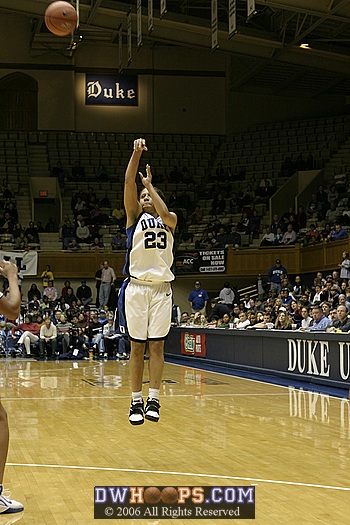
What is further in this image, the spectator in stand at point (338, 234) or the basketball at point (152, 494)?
the spectator in stand at point (338, 234)

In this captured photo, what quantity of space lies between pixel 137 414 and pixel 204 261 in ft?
72.8

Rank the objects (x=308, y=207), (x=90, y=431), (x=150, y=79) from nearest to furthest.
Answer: (x=90, y=431), (x=308, y=207), (x=150, y=79)

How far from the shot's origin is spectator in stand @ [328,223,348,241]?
2447 cm

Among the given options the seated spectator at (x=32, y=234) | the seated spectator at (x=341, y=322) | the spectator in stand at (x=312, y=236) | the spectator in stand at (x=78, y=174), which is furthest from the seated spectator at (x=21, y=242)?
the seated spectator at (x=341, y=322)

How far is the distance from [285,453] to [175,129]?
30292mm

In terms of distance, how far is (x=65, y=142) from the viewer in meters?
36.2

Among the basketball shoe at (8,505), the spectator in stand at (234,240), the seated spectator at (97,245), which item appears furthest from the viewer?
the seated spectator at (97,245)

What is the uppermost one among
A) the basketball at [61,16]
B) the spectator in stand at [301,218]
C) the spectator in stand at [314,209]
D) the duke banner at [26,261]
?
the basketball at [61,16]

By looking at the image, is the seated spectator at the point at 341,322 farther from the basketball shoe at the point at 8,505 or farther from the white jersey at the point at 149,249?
the basketball shoe at the point at 8,505

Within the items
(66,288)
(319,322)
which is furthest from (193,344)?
(66,288)

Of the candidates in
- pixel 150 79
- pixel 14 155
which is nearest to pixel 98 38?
pixel 150 79

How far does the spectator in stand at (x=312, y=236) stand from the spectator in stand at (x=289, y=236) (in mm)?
705

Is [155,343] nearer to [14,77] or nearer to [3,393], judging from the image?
[3,393]

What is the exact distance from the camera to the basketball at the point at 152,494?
5.27 meters
